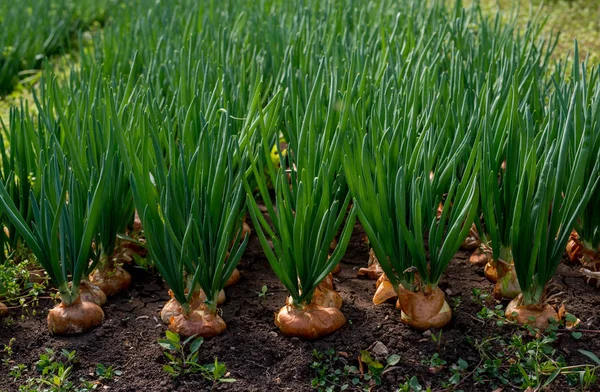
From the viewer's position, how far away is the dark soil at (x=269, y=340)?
196cm

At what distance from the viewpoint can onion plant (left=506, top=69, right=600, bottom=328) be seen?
196 centimetres

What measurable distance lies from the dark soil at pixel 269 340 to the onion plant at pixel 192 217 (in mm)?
88

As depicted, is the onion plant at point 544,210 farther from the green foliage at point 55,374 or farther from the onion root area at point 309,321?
the green foliage at point 55,374

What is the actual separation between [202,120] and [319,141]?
1.13ft

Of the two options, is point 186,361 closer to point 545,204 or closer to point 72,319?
point 72,319

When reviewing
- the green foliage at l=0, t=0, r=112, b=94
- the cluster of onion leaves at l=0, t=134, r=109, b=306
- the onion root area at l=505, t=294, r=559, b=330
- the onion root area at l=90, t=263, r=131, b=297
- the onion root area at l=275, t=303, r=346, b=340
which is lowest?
the green foliage at l=0, t=0, r=112, b=94

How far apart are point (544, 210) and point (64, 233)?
122cm

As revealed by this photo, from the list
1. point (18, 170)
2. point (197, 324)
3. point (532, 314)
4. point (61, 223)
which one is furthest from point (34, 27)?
point (532, 314)

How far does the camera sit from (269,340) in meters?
2.09

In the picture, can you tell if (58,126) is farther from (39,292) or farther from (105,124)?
(39,292)

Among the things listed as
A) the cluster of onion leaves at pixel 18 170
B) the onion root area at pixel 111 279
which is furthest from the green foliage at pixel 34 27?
the onion root area at pixel 111 279

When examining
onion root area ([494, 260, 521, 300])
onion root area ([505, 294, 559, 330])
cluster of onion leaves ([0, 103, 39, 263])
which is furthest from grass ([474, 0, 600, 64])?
cluster of onion leaves ([0, 103, 39, 263])

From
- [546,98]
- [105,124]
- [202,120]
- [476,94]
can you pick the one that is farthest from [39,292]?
[546,98]

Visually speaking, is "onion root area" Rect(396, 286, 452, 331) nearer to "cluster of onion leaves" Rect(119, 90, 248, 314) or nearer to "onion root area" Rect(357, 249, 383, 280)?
"onion root area" Rect(357, 249, 383, 280)
